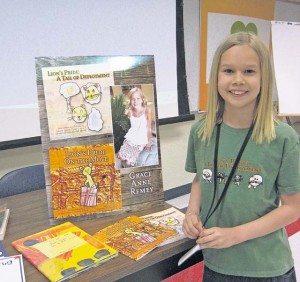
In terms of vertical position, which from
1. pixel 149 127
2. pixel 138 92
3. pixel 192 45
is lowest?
pixel 149 127

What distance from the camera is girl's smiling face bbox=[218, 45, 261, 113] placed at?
34.5 inches

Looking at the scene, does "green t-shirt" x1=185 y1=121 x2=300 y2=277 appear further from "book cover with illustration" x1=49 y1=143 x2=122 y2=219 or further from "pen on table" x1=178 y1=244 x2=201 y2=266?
"book cover with illustration" x1=49 y1=143 x2=122 y2=219

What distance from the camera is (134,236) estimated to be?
2.90ft

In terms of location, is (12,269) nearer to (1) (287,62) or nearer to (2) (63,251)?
(2) (63,251)

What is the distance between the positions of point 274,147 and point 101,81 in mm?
510

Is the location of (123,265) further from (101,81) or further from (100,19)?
(100,19)

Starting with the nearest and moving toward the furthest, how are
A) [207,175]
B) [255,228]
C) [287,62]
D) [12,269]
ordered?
1. [12,269]
2. [255,228]
3. [207,175]
4. [287,62]

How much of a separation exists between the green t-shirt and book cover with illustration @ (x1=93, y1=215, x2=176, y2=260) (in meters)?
0.16

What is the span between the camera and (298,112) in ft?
9.43

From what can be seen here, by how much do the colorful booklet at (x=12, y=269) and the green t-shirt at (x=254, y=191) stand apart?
1.63 ft

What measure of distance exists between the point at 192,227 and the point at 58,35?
61.2 inches

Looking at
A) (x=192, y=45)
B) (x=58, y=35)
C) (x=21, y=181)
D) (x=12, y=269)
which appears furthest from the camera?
(x=192, y=45)

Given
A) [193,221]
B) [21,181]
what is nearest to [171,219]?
[193,221]

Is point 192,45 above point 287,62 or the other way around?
above
